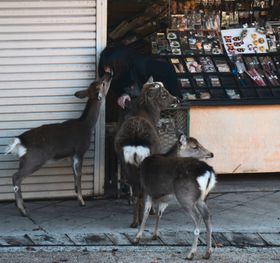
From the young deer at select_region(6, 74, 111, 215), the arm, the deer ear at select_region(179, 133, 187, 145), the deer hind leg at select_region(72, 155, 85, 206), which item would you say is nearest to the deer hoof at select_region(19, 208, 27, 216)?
the young deer at select_region(6, 74, 111, 215)

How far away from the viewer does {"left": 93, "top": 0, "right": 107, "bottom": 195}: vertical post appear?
361 inches

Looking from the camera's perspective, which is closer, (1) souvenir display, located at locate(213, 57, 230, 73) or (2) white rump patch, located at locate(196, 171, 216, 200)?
(2) white rump patch, located at locate(196, 171, 216, 200)

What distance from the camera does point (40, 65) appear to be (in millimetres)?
9109

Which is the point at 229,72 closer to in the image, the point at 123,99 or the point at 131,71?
the point at 131,71

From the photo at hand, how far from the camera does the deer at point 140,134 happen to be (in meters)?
8.06

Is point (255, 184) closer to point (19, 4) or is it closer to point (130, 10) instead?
point (130, 10)

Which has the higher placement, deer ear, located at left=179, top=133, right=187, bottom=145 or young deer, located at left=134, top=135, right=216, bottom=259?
deer ear, located at left=179, top=133, right=187, bottom=145

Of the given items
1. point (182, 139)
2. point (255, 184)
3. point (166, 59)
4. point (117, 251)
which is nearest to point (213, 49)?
point (166, 59)

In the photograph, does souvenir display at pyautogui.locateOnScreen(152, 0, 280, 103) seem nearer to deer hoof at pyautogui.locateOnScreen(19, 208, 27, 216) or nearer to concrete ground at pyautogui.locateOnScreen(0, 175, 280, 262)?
concrete ground at pyautogui.locateOnScreen(0, 175, 280, 262)

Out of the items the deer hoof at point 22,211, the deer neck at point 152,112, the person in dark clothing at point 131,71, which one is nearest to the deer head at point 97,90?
the person in dark clothing at point 131,71

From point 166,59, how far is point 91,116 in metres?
1.45

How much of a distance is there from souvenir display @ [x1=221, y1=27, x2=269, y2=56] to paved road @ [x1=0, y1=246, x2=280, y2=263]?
10.8ft

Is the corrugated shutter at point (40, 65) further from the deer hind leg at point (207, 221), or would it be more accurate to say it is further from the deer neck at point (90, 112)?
the deer hind leg at point (207, 221)

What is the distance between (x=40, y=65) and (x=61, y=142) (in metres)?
0.95
